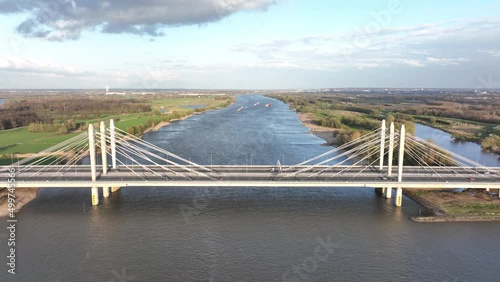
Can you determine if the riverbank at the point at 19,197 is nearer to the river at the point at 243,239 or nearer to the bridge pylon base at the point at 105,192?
the river at the point at 243,239

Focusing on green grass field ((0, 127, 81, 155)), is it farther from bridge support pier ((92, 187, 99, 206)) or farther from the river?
bridge support pier ((92, 187, 99, 206))

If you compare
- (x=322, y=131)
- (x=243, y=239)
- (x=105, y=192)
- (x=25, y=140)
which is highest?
(x=25, y=140)

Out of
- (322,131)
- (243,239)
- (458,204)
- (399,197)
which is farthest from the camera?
(322,131)

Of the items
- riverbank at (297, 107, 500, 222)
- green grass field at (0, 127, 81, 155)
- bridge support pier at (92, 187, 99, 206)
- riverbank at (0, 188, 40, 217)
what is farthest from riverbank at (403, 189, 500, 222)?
green grass field at (0, 127, 81, 155)

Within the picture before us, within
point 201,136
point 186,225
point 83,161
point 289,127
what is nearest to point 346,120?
point 289,127

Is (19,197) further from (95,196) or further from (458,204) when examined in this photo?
(458,204)

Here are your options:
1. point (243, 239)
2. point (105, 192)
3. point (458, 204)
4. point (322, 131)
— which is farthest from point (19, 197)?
point (322, 131)

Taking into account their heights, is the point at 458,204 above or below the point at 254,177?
below

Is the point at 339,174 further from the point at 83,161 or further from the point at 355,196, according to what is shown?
the point at 83,161

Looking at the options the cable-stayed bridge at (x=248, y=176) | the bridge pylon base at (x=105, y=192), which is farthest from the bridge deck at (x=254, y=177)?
the bridge pylon base at (x=105, y=192)
